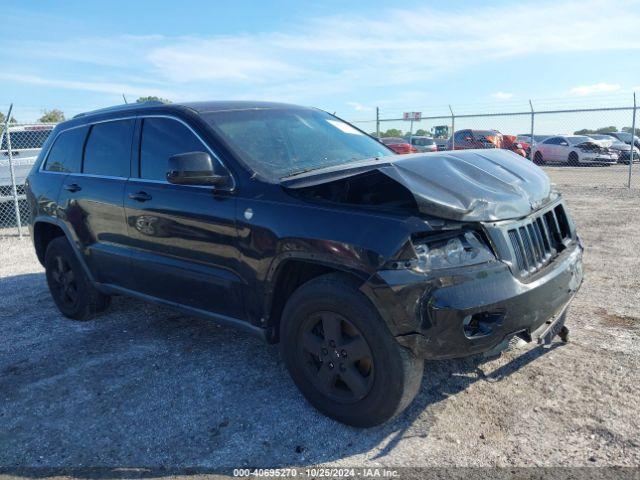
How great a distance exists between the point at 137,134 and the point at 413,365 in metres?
2.77

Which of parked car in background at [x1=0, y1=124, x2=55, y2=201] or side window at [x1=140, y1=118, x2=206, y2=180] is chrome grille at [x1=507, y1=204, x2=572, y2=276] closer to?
side window at [x1=140, y1=118, x2=206, y2=180]

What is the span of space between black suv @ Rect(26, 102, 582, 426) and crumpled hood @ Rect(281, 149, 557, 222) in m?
0.01

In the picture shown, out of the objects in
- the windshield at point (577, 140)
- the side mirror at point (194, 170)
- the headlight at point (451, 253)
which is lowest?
the windshield at point (577, 140)

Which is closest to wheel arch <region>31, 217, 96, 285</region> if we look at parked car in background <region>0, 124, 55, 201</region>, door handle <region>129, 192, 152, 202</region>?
door handle <region>129, 192, 152, 202</region>

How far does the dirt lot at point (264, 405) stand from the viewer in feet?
9.52

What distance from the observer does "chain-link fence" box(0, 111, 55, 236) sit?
9.89m

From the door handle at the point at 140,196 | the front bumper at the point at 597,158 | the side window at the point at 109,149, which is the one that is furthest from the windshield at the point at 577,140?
the door handle at the point at 140,196

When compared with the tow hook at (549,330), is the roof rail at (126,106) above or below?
above

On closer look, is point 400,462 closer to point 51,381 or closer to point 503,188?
point 503,188

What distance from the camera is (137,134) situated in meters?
4.25

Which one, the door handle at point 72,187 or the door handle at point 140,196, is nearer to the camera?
the door handle at point 140,196

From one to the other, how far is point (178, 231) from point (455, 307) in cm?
200

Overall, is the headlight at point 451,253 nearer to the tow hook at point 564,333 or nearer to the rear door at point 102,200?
the tow hook at point 564,333

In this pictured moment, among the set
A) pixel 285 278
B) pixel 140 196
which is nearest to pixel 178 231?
pixel 140 196
